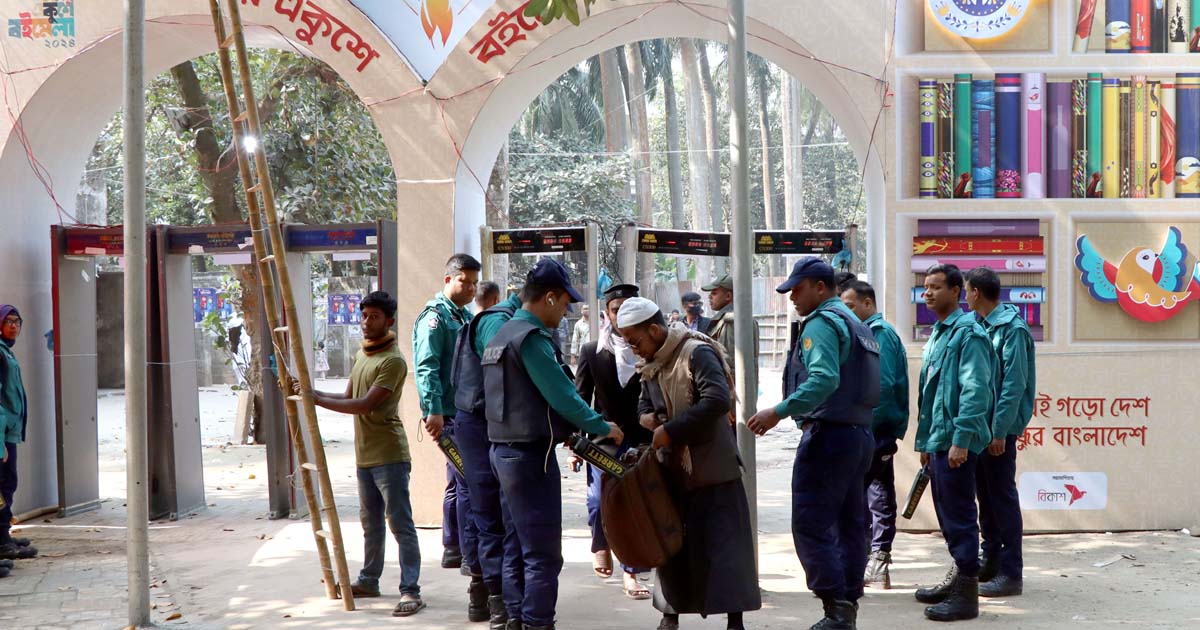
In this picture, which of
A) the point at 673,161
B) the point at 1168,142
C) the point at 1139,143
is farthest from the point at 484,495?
the point at 673,161

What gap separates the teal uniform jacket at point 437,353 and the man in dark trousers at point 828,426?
1.68 metres

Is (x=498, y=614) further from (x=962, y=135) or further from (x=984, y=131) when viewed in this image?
(x=984, y=131)

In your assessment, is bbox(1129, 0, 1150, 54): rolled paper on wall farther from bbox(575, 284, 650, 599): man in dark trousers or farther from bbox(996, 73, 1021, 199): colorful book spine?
bbox(575, 284, 650, 599): man in dark trousers

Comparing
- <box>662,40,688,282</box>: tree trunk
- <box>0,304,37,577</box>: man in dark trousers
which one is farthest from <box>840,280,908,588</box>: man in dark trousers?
<box>662,40,688,282</box>: tree trunk

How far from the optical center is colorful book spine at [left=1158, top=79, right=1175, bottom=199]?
25.1 ft

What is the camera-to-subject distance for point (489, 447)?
523 centimetres

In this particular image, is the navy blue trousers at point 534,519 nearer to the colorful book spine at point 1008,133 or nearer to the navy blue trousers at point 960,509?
the navy blue trousers at point 960,509

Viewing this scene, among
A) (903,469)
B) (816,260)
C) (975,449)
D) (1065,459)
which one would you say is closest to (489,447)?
(816,260)

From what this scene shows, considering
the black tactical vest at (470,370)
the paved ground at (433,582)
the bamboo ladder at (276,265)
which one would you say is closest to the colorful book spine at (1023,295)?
the paved ground at (433,582)

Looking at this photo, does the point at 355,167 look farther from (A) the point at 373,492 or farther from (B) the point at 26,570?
(A) the point at 373,492

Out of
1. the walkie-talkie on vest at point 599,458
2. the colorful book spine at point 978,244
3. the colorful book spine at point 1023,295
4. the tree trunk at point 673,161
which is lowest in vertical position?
the walkie-talkie on vest at point 599,458

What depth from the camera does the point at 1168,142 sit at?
25.1 feet

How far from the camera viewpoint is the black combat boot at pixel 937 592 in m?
5.66

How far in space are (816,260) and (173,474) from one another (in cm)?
558
